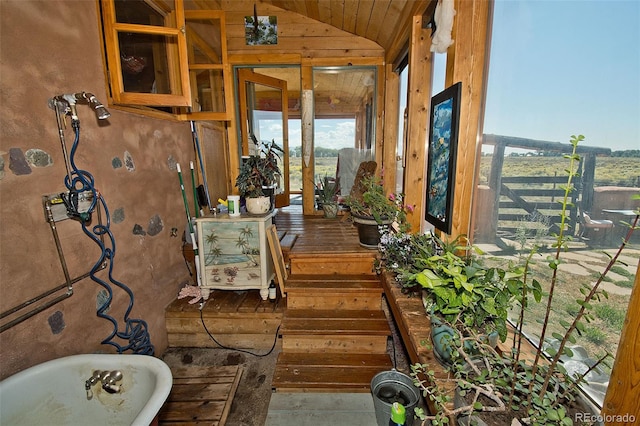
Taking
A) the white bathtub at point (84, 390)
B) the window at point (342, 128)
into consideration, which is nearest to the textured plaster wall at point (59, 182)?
the white bathtub at point (84, 390)

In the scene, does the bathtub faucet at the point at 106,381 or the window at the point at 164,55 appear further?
the window at the point at 164,55

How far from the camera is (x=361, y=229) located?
2.49 m

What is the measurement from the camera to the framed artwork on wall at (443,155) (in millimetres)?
1601

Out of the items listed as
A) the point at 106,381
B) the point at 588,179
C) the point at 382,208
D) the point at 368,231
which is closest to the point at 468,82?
the point at 588,179

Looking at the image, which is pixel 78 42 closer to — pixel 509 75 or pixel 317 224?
pixel 509 75

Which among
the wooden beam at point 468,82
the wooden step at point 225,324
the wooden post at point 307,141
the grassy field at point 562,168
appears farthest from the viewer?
the wooden post at point 307,141

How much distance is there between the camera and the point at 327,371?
1945 millimetres

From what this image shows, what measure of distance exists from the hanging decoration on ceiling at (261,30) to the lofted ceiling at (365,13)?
17cm

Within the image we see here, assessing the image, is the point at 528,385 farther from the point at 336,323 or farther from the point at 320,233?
the point at 320,233

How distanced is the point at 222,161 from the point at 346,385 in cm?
311

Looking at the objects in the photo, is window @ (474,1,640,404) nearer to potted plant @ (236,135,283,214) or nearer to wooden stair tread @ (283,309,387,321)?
wooden stair tread @ (283,309,387,321)

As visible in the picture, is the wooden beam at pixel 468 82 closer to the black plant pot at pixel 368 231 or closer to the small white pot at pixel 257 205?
the black plant pot at pixel 368 231

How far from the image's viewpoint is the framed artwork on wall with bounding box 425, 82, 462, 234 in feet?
5.25

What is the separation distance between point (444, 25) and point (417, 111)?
728mm
